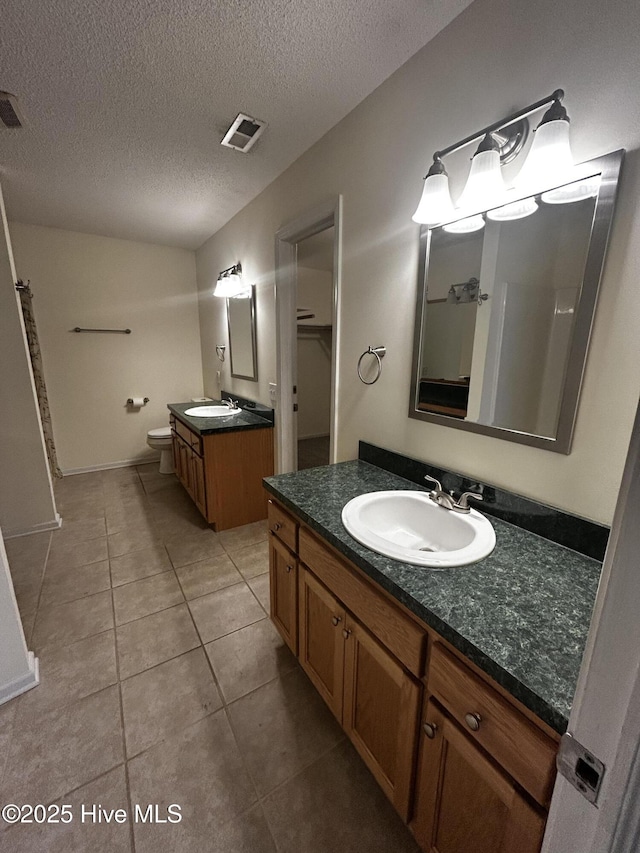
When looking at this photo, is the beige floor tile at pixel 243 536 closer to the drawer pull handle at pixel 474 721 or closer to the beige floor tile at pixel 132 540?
the beige floor tile at pixel 132 540

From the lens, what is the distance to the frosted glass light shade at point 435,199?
109 cm

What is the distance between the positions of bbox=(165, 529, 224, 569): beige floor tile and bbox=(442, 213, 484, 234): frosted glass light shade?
2.20 metres

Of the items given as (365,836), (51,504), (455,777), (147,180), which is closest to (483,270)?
(455,777)

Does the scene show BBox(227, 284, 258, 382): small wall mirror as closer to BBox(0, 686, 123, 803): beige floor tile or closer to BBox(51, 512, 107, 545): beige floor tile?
BBox(51, 512, 107, 545): beige floor tile

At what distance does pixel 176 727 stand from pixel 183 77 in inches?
99.2

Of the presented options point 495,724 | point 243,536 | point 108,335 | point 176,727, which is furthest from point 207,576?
point 108,335

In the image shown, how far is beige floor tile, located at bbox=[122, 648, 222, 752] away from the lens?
4.01 feet

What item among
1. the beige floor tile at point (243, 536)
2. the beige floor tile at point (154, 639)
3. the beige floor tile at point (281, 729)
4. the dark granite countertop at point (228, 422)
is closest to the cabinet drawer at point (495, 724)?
the beige floor tile at point (281, 729)

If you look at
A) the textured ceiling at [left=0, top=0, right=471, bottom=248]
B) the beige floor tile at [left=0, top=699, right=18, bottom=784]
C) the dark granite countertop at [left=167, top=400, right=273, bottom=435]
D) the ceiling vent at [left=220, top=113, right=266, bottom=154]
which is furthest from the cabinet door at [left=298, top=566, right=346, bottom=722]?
the ceiling vent at [left=220, top=113, right=266, bottom=154]

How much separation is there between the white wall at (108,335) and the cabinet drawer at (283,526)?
318 centimetres

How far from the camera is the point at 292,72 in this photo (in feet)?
4.43

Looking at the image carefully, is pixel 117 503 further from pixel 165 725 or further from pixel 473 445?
pixel 473 445

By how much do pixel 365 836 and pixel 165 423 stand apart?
3.91 m

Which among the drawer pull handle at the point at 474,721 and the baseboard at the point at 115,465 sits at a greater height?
the drawer pull handle at the point at 474,721
